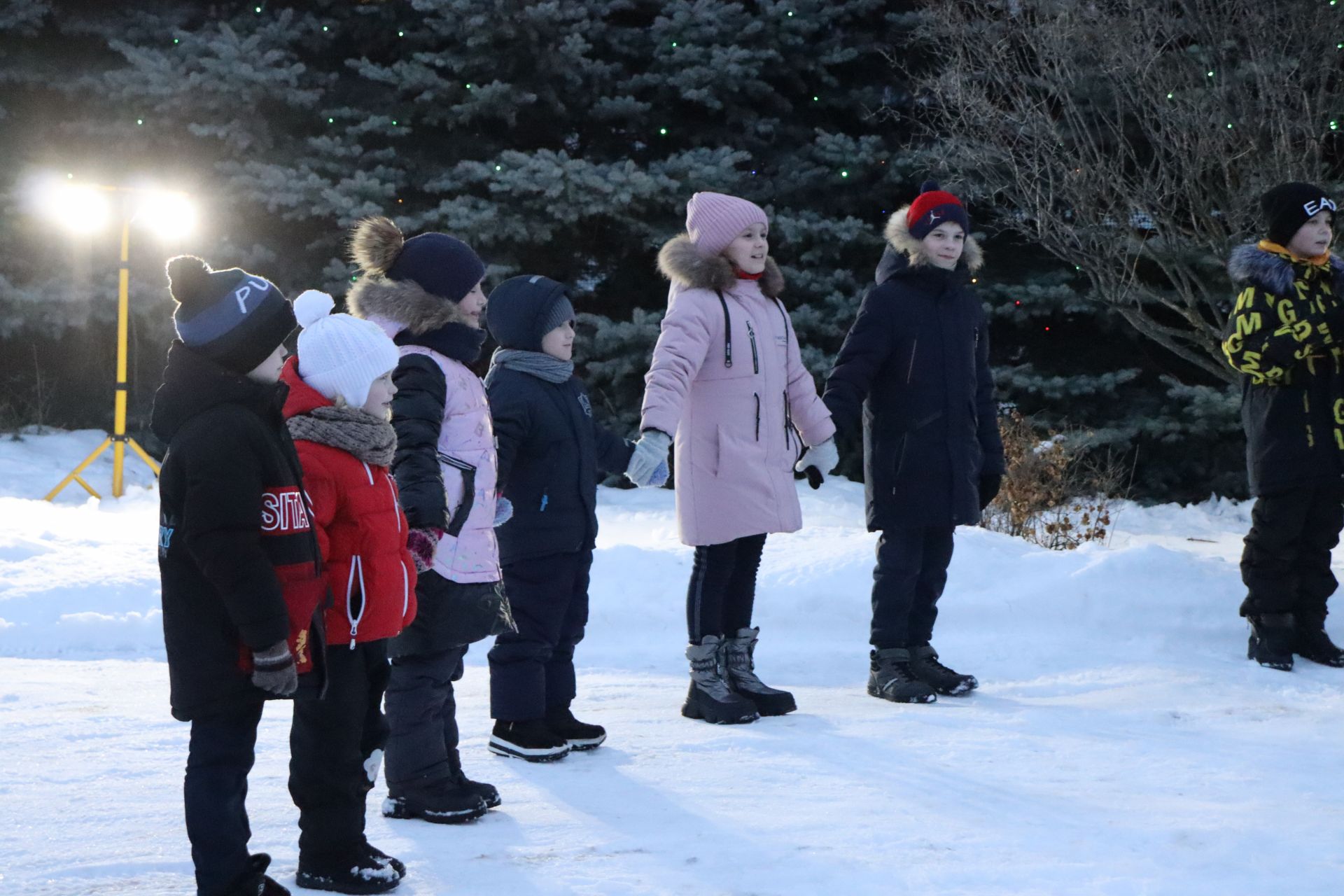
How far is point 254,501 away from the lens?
279 cm

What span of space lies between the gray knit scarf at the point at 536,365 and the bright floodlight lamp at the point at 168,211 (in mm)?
8268

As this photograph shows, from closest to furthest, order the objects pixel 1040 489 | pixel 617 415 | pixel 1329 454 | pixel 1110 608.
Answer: pixel 1329 454, pixel 1110 608, pixel 1040 489, pixel 617 415

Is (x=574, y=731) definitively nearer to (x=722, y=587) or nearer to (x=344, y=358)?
(x=722, y=587)

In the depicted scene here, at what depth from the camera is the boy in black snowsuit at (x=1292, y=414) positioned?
577cm

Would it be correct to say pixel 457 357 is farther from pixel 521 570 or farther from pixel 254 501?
pixel 254 501

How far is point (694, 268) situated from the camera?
5.11 metres

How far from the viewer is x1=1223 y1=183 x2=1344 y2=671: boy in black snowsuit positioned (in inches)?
227

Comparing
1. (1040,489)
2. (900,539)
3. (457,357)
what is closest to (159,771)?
(457,357)

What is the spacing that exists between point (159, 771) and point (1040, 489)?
6.53 meters

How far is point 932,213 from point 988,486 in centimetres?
118

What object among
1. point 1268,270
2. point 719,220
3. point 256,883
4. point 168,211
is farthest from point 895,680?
point 168,211

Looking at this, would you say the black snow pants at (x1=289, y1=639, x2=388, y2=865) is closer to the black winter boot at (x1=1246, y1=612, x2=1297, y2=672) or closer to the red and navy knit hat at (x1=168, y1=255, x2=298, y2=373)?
the red and navy knit hat at (x1=168, y1=255, x2=298, y2=373)

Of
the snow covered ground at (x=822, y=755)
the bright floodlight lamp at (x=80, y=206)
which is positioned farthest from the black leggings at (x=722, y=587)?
the bright floodlight lamp at (x=80, y=206)

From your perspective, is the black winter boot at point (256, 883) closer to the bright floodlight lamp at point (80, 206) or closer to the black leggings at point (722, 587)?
the black leggings at point (722, 587)
